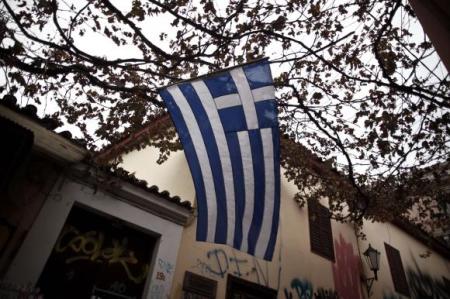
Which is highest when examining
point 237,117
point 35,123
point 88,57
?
point 88,57

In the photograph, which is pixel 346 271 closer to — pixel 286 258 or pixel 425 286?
pixel 286 258

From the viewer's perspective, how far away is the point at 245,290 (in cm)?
671

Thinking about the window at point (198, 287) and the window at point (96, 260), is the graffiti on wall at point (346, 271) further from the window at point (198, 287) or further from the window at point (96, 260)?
the window at point (96, 260)

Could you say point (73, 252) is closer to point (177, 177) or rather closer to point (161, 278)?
point (161, 278)

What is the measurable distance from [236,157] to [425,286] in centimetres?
1241

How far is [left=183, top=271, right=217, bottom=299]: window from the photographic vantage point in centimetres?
576

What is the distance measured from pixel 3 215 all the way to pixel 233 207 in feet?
11.7

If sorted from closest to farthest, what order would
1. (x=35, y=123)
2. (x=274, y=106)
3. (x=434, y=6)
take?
(x=434, y=6)
(x=274, y=106)
(x=35, y=123)

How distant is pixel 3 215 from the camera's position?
4605 millimetres

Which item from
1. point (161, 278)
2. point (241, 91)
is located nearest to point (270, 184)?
point (241, 91)

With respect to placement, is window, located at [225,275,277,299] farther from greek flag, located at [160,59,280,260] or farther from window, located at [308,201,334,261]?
greek flag, located at [160,59,280,260]

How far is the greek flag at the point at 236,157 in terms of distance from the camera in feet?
10.9

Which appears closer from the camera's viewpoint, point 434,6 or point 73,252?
point 434,6

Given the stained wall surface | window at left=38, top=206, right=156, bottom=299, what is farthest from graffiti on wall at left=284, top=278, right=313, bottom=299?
window at left=38, top=206, right=156, bottom=299
